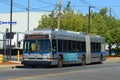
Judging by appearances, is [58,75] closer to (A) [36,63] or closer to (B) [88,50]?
(A) [36,63]

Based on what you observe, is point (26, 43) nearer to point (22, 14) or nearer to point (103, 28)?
point (103, 28)

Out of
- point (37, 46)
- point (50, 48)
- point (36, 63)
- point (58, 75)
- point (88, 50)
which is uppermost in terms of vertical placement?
point (37, 46)

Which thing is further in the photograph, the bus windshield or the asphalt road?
the bus windshield

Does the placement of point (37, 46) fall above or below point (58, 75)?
above

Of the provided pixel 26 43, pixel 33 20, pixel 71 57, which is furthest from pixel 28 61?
pixel 33 20

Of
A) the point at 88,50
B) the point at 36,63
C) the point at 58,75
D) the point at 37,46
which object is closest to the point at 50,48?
the point at 37,46

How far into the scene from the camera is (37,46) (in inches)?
1389

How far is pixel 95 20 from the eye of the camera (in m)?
79.8

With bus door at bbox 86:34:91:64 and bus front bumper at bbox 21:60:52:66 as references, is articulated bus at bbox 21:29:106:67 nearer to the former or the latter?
bus front bumper at bbox 21:60:52:66

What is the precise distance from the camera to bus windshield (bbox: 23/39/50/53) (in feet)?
115

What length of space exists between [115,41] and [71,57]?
4294cm

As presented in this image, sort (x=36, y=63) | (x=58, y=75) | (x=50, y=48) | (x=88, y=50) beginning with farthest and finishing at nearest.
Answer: (x=88, y=50) < (x=36, y=63) < (x=50, y=48) < (x=58, y=75)

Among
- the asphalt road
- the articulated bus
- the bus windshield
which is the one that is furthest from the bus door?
the asphalt road

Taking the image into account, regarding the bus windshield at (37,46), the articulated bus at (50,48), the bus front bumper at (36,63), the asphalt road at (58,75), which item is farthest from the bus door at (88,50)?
the asphalt road at (58,75)
